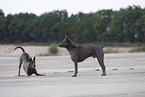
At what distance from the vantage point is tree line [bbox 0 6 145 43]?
66.5 metres

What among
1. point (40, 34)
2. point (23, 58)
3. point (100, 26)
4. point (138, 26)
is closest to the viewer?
point (23, 58)

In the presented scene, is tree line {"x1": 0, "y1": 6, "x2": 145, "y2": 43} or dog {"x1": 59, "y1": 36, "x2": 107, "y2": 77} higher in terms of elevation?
tree line {"x1": 0, "y1": 6, "x2": 145, "y2": 43}

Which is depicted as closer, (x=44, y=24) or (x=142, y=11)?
(x=142, y=11)

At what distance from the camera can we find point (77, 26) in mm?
77125

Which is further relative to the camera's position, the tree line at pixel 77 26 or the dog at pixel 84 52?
the tree line at pixel 77 26

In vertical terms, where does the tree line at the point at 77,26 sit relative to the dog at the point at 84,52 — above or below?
above

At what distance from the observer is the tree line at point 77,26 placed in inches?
2618

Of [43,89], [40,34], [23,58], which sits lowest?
[43,89]

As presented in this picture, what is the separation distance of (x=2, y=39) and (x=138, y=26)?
39.1 metres

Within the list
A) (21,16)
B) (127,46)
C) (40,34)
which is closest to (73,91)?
(127,46)

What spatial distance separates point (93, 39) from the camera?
73188mm

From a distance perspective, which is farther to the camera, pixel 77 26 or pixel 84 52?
pixel 77 26

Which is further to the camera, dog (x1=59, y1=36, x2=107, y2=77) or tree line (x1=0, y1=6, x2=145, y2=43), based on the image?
tree line (x1=0, y1=6, x2=145, y2=43)

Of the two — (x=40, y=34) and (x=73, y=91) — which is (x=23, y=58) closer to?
(x=73, y=91)
